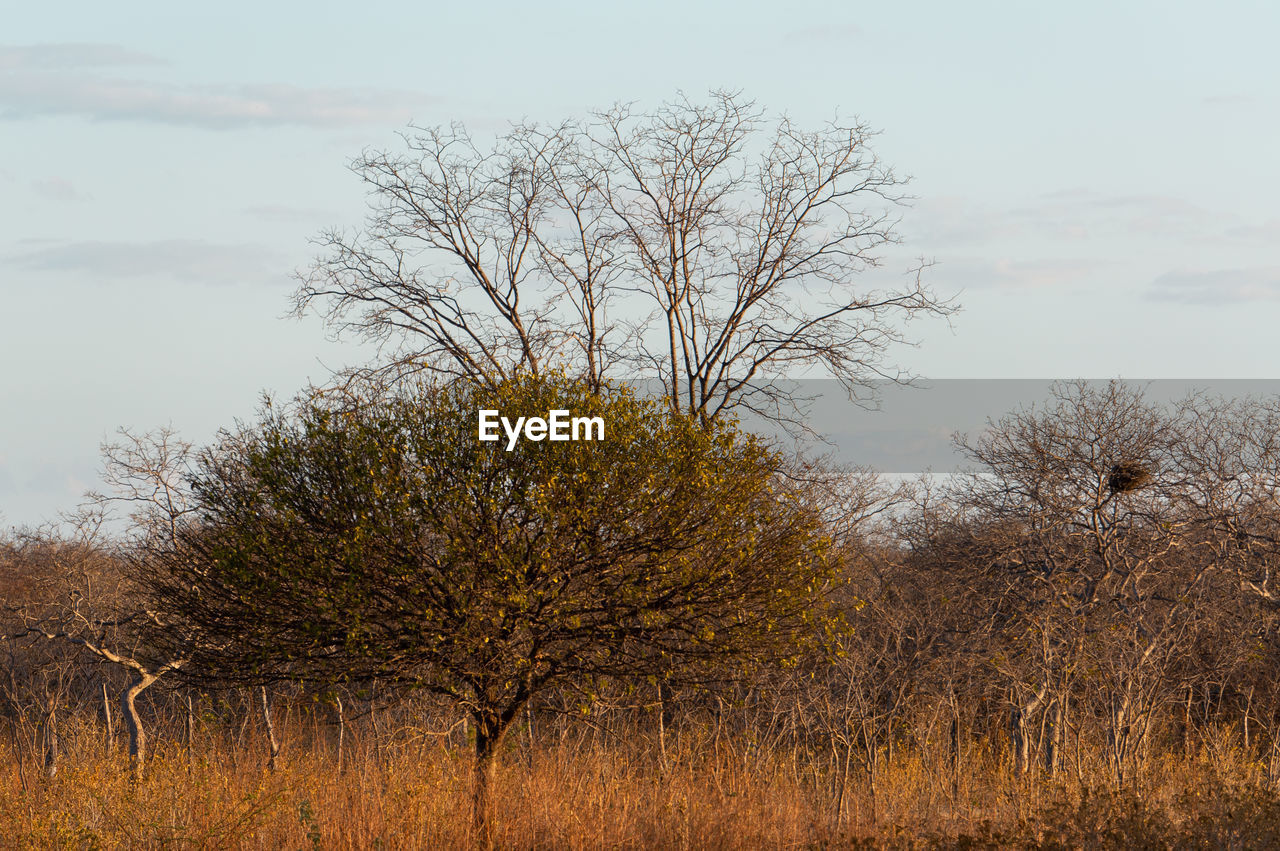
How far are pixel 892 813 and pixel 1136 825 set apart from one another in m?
2.72

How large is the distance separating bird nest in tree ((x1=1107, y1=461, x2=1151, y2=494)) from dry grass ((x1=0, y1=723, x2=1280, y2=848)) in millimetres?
4813

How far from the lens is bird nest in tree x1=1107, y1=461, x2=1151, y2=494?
50.3ft

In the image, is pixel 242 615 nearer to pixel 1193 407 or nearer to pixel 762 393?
pixel 762 393

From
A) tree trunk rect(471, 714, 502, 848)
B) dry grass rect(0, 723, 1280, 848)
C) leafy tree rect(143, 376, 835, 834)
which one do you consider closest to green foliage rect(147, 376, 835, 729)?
leafy tree rect(143, 376, 835, 834)

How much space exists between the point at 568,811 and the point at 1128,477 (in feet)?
32.5

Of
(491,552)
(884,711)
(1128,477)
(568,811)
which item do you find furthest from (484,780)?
(1128,477)

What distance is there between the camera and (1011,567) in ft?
55.1

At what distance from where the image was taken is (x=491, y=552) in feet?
29.7

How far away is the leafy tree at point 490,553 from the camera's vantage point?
29.9ft

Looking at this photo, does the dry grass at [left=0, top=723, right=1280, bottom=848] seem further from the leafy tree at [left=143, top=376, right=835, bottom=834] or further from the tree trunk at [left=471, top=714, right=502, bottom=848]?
the leafy tree at [left=143, top=376, right=835, bottom=834]

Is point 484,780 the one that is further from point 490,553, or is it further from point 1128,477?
point 1128,477

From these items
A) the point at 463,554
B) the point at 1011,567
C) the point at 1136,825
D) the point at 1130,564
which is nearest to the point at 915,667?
the point at 1011,567

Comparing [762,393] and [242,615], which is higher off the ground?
[762,393]

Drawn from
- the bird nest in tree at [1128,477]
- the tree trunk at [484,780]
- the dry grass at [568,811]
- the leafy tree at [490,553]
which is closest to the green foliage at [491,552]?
the leafy tree at [490,553]
